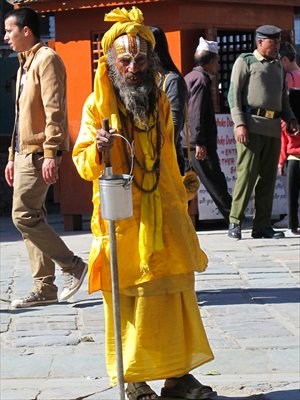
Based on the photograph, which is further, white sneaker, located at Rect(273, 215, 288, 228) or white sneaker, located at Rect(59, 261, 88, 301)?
white sneaker, located at Rect(273, 215, 288, 228)

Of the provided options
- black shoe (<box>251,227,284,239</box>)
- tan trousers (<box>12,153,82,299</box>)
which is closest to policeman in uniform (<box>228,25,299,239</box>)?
black shoe (<box>251,227,284,239</box>)

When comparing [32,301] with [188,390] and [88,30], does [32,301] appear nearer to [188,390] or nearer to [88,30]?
[188,390]

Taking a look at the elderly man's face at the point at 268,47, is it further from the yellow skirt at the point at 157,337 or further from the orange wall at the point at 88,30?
the yellow skirt at the point at 157,337

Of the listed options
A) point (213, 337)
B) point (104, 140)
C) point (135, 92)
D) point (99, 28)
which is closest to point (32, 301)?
point (213, 337)

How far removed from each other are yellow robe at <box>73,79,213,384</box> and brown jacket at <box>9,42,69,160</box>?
222cm

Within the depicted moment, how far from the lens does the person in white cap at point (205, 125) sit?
448 inches

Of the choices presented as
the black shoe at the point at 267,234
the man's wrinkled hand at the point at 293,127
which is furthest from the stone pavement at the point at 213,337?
the man's wrinkled hand at the point at 293,127

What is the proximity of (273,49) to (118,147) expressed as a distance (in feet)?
19.0

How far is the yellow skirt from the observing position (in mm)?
5277

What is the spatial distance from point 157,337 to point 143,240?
0.47 m

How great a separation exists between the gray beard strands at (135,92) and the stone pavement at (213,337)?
1.46m

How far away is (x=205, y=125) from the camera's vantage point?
11578 mm

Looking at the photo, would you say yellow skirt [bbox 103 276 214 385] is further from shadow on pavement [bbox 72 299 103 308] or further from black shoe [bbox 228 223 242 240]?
black shoe [bbox 228 223 242 240]

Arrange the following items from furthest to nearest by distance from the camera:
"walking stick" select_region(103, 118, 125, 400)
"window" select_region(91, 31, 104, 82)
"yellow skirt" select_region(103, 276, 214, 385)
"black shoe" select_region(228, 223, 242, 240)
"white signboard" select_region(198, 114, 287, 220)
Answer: "window" select_region(91, 31, 104, 82) → "white signboard" select_region(198, 114, 287, 220) → "black shoe" select_region(228, 223, 242, 240) → "yellow skirt" select_region(103, 276, 214, 385) → "walking stick" select_region(103, 118, 125, 400)
